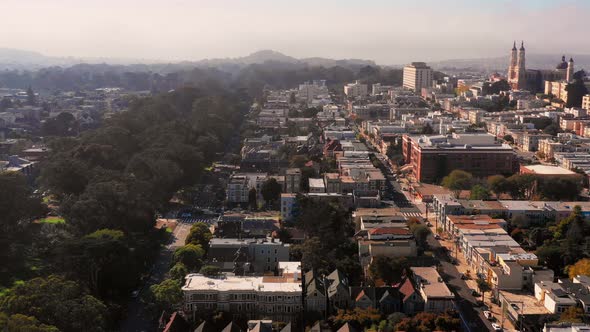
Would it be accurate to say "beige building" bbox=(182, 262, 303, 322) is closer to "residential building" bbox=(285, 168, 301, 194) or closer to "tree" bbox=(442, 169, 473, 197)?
"residential building" bbox=(285, 168, 301, 194)

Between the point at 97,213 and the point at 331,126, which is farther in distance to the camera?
the point at 331,126

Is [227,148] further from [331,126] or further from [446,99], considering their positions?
[446,99]

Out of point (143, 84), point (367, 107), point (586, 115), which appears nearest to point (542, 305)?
point (586, 115)

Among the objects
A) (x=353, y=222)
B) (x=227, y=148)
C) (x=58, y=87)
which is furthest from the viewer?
(x=58, y=87)

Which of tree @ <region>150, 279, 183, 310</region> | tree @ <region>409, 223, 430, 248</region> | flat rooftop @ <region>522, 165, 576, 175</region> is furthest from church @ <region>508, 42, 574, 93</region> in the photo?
tree @ <region>150, 279, 183, 310</region>

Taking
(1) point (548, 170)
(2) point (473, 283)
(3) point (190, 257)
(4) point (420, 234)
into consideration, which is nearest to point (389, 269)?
(2) point (473, 283)

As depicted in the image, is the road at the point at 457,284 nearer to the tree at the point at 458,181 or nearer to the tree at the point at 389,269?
the tree at the point at 389,269

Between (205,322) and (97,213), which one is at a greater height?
(97,213)
